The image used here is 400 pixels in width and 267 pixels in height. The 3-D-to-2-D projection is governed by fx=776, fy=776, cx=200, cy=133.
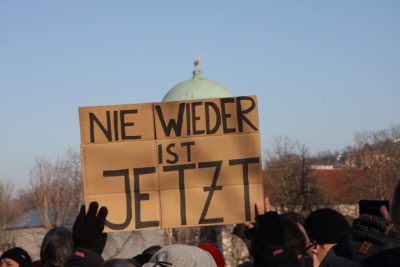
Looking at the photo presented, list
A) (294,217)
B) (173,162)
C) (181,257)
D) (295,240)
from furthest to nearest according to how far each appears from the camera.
Result: (294,217), (173,162), (295,240), (181,257)

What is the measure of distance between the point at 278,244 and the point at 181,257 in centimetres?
59

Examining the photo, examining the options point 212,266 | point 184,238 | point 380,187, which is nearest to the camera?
point 212,266

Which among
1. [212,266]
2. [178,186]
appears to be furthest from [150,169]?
[212,266]

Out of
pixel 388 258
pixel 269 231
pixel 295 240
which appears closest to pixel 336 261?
pixel 388 258

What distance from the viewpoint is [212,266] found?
4.13m

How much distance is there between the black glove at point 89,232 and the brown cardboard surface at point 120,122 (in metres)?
1.02

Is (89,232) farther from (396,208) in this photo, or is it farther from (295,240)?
(396,208)

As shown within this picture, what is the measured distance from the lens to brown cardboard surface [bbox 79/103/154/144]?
5664 millimetres

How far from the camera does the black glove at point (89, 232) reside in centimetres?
457

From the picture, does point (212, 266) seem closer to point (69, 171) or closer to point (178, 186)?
point (178, 186)

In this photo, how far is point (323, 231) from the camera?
541 centimetres

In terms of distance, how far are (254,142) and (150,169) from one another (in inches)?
30.6

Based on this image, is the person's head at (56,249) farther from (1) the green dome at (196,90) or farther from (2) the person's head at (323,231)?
(1) the green dome at (196,90)

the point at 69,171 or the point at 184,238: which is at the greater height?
the point at 69,171
